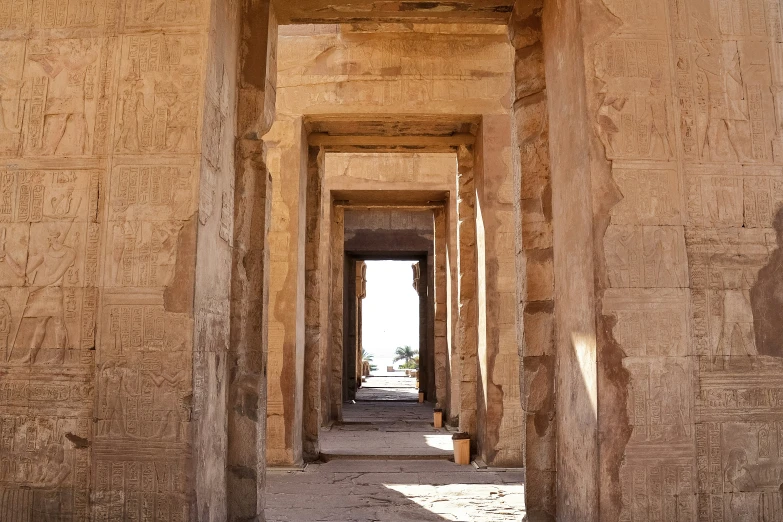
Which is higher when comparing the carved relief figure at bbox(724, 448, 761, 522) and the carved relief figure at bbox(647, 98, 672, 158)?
the carved relief figure at bbox(647, 98, 672, 158)

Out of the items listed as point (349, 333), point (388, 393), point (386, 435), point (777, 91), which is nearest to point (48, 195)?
point (777, 91)

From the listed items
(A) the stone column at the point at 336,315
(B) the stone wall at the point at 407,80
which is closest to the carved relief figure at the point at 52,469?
(B) the stone wall at the point at 407,80

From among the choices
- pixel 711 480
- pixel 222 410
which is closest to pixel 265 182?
pixel 222 410

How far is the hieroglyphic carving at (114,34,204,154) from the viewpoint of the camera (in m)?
3.10

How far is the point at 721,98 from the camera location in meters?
3.22

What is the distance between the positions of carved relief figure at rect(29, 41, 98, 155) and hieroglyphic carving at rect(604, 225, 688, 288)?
2510mm

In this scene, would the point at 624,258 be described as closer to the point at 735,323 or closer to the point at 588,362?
the point at 588,362

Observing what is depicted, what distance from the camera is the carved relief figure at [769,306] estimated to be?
3.11 meters

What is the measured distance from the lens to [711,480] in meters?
2.98

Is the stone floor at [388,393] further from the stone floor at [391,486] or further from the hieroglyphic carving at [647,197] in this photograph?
the hieroglyphic carving at [647,197]

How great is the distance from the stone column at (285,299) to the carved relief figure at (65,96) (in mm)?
2813

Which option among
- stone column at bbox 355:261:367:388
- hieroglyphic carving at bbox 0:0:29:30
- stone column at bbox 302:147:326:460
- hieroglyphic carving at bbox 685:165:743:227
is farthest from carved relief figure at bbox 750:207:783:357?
stone column at bbox 355:261:367:388

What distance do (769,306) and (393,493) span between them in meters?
2.90

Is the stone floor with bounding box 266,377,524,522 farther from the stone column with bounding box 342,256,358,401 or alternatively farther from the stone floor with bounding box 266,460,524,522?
the stone column with bounding box 342,256,358,401
